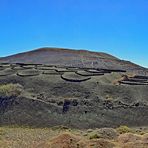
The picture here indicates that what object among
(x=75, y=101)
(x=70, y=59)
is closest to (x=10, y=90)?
(x=75, y=101)

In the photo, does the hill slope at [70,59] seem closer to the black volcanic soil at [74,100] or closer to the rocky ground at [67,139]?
the black volcanic soil at [74,100]

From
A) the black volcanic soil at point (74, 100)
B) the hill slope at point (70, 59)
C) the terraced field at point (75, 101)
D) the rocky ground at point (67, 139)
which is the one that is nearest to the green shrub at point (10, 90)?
the terraced field at point (75, 101)

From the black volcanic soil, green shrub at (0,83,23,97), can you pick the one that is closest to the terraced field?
the black volcanic soil

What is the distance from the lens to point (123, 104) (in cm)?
4725

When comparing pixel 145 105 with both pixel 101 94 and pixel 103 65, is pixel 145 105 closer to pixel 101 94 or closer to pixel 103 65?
pixel 101 94

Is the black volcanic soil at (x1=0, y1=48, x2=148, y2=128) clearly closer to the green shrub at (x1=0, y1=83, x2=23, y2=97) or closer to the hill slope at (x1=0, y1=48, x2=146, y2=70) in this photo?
the green shrub at (x1=0, y1=83, x2=23, y2=97)

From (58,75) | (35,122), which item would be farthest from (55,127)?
(58,75)

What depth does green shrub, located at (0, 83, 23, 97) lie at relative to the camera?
5029cm

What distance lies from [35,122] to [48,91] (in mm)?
11473

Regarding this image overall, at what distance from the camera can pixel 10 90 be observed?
51656 mm

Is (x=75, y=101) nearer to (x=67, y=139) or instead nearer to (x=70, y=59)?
(x=67, y=139)

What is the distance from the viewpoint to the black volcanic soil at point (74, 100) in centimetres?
4263

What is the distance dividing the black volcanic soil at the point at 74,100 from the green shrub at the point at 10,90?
931 millimetres

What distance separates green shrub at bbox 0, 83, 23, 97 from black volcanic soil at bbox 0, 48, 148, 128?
931mm
